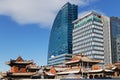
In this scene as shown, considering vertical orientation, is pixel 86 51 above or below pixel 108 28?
below

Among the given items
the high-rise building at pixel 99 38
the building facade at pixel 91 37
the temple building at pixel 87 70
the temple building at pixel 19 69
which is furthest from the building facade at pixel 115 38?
the temple building at pixel 19 69

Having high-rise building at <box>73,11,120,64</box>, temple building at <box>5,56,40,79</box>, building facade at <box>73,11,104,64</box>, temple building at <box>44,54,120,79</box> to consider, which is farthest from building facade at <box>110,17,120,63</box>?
temple building at <box>5,56,40,79</box>

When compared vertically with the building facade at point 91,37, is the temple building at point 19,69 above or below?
below

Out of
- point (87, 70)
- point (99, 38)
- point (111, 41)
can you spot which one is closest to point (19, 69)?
point (87, 70)

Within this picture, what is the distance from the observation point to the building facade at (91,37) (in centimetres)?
16662

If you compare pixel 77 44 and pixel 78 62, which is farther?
pixel 77 44

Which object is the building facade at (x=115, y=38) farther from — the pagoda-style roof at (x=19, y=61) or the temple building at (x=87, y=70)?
the pagoda-style roof at (x=19, y=61)

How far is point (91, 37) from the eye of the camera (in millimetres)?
168250

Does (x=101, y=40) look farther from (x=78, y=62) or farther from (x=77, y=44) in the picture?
(x=78, y=62)

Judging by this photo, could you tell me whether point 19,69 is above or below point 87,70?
above

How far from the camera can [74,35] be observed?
634 feet

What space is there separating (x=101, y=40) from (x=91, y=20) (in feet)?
51.8

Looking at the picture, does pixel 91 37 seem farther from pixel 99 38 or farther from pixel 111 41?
pixel 111 41

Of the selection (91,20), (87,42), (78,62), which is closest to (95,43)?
(87,42)
